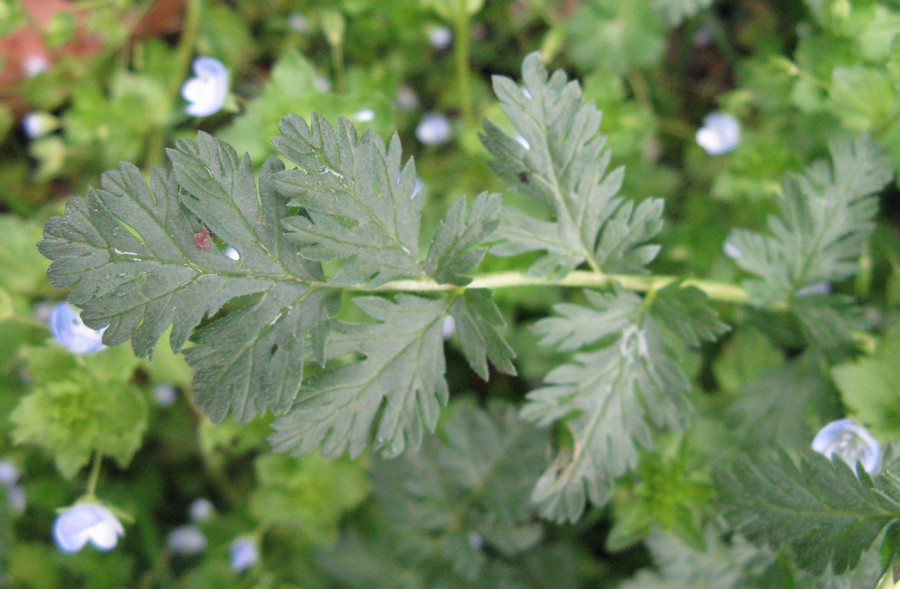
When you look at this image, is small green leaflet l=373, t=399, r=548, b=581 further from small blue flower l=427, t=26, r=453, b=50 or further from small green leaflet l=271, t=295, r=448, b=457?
small blue flower l=427, t=26, r=453, b=50

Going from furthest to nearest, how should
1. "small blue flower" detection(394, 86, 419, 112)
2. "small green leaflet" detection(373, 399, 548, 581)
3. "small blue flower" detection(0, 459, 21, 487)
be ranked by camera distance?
"small blue flower" detection(394, 86, 419, 112)
"small blue flower" detection(0, 459, 21, 487)
"small green leaflet" detection(373, 399, 548, 581)

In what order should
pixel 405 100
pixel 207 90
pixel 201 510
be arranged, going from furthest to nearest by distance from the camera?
pixel 405 100, pixel 201 510, pixel 207 90

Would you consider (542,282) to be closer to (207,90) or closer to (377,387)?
(377,387)

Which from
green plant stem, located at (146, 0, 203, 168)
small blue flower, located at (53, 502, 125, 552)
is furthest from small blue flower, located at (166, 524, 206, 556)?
green plant stem, located at (146, 0, 203, 168)

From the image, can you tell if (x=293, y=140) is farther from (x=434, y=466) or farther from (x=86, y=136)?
(x=86, y=136)

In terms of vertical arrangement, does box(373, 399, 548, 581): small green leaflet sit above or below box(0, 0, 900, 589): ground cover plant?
below

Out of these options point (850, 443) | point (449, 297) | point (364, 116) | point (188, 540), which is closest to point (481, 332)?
point (449, 297)

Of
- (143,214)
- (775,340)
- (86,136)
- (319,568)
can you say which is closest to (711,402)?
(775,340)

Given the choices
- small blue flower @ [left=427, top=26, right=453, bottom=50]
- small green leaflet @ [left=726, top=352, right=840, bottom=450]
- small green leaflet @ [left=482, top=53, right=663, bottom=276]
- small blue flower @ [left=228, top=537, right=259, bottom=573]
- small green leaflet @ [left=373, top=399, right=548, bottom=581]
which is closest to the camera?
small green leaflet @ [left=482, top=53, right=663, bottom=276]
